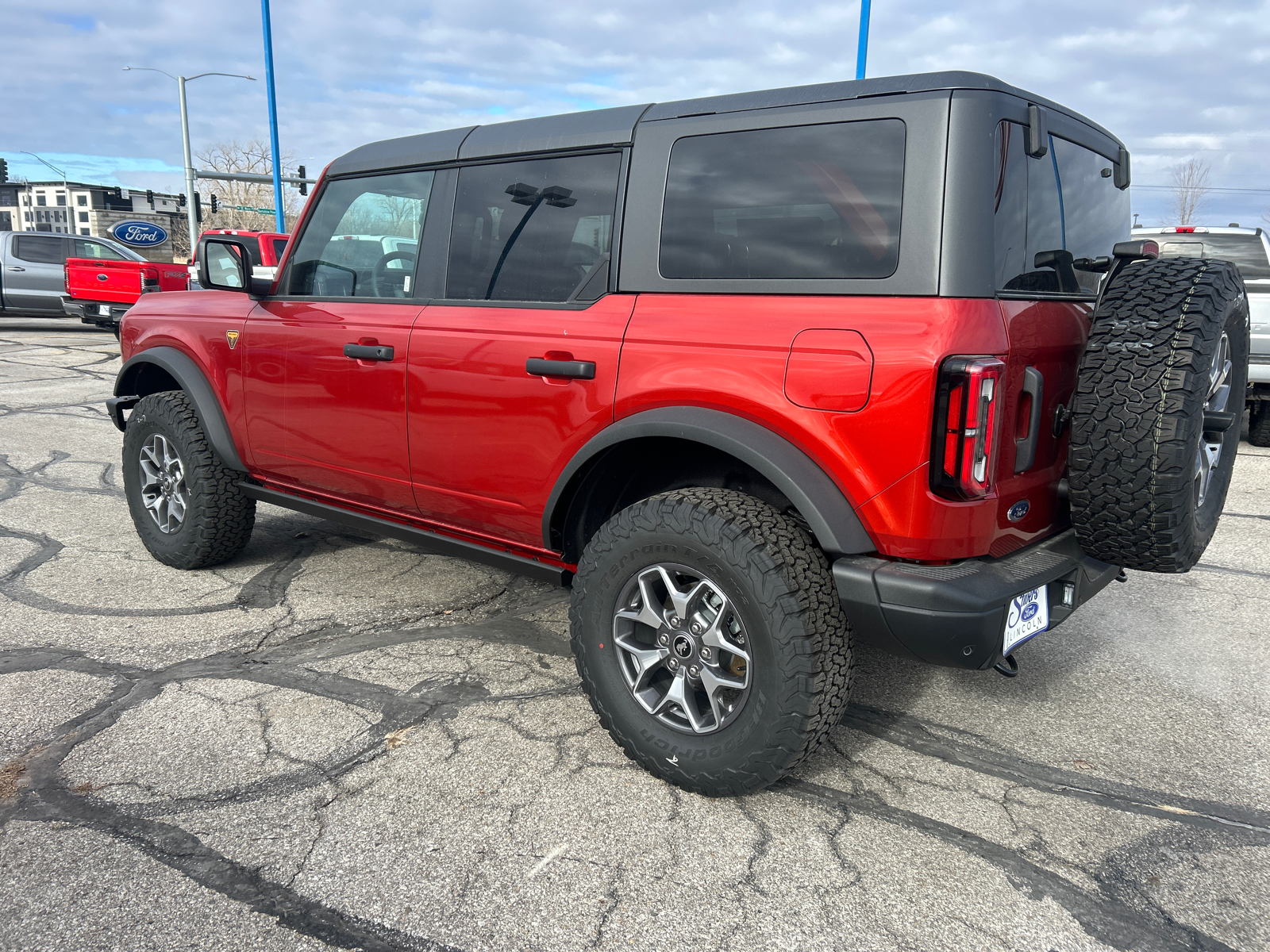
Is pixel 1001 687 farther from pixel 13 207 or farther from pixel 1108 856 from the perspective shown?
pixel 13 207

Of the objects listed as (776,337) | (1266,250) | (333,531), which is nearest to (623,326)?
(776,337)

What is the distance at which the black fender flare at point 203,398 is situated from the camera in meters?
4.17

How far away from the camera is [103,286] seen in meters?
15.6

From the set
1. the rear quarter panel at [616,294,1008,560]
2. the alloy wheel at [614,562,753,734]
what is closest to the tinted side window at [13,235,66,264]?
the alloy wheel at [614,562,753,734]

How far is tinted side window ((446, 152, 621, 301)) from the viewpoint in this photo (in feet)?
9.69

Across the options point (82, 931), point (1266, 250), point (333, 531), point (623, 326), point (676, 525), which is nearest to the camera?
point (82, 931)

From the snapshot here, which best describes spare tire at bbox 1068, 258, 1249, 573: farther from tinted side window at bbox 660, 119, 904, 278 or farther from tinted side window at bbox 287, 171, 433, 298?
tinted side window at bbox 287, 171, 433, 298

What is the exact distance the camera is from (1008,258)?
2373mm

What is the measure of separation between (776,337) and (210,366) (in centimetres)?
293

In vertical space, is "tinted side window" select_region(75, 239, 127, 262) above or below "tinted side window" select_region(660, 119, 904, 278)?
above

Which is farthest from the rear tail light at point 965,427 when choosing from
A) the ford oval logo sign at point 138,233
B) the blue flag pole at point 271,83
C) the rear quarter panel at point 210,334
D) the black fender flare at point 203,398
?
the ford oval logo sign at point 138,233

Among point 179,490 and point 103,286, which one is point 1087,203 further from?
point 103,286

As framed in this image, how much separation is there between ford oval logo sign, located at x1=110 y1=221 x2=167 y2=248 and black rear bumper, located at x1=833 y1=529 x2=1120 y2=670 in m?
40.5

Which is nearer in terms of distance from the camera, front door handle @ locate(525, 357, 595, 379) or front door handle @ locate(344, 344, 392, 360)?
front door handle @ locate(525, 357, 595, 379)
